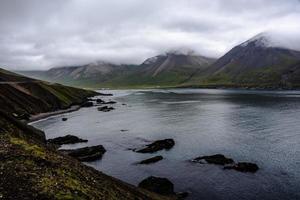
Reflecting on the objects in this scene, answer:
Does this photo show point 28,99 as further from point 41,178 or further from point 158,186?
point 41,178

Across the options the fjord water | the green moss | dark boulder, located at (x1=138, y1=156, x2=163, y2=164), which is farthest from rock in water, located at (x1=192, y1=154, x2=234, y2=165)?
the green moss

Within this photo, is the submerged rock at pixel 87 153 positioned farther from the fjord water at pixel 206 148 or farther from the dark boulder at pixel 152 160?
the dark boulder at pixel 152 160

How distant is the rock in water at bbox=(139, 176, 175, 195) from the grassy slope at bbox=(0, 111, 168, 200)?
5.86 metres

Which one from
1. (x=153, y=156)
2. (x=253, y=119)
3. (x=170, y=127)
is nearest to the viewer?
(x=153, y=156)

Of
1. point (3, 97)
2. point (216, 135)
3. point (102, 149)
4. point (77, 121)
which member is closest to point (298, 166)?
point (216, 135)

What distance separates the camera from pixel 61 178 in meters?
31.2

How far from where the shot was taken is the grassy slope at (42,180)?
26.9 m

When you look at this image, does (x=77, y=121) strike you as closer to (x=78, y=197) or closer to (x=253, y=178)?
(x=253, y=178)

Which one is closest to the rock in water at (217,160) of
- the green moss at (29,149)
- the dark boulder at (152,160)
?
the dark boulder at (152,160)

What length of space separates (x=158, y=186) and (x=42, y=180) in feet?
75.9

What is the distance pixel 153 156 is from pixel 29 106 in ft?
326

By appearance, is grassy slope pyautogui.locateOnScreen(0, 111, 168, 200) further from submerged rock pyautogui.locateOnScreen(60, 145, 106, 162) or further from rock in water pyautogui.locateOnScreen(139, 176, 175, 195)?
submerged rock pyautogui.locateOnScreen(60, 145, 106, 162)

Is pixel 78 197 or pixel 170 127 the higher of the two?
pixel 78 197

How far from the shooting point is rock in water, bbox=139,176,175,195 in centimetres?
4819
